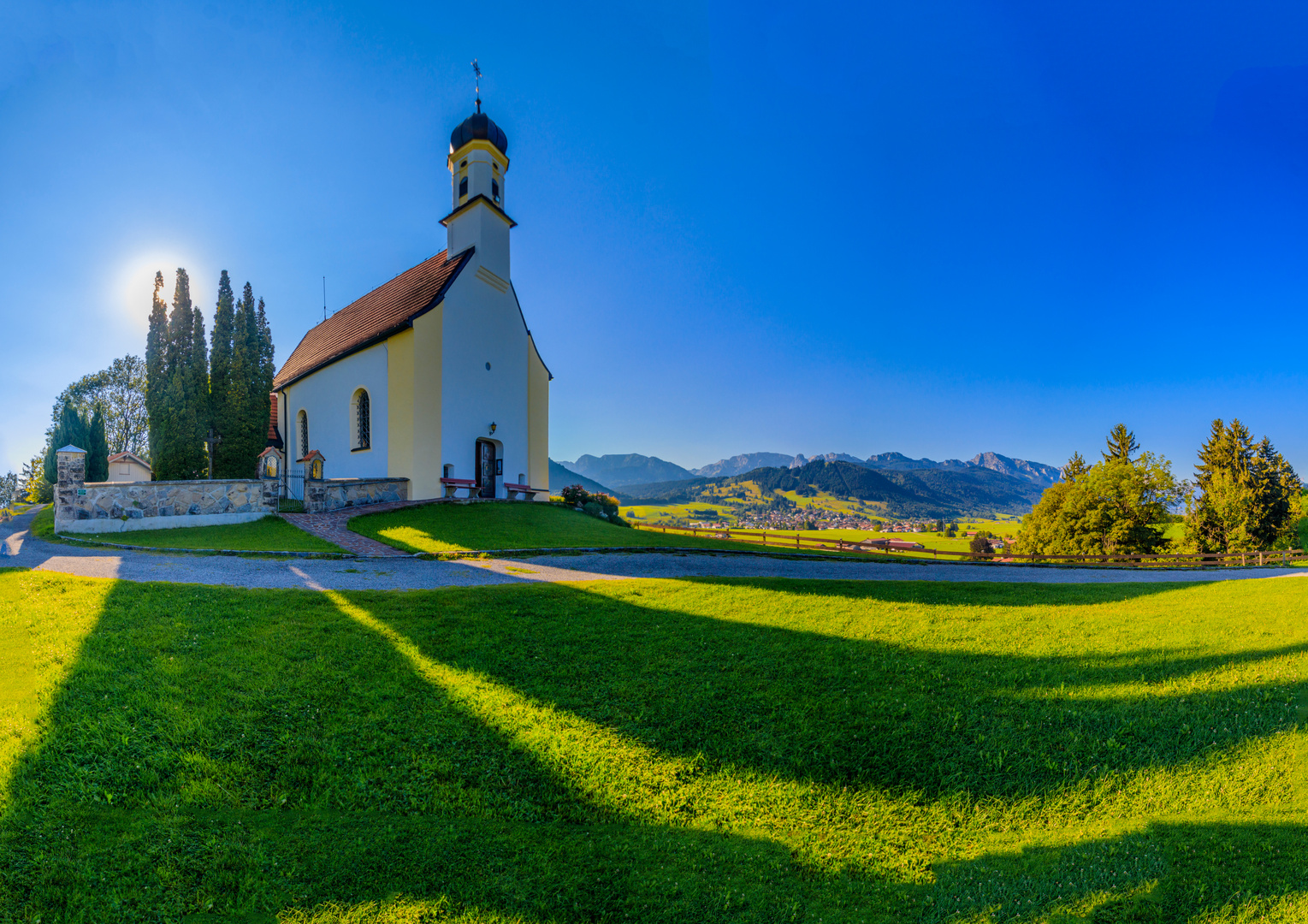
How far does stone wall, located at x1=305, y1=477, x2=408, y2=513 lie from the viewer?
1711cm

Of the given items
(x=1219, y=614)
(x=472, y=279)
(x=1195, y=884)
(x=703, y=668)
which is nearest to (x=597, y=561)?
(x=703, y=668)

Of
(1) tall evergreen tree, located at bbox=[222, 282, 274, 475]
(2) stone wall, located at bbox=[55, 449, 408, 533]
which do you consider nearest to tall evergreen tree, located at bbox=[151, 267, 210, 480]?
(1) tall evergreen tree, located at bbox=[222, 282, 274, 475]

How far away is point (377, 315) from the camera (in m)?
24.8

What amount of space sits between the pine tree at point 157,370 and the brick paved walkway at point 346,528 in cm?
1712

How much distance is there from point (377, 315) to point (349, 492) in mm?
10765

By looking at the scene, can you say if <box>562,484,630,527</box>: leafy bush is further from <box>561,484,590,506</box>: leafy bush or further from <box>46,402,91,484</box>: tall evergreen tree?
<box>46,402,91,484</box>: tall evergreen tree

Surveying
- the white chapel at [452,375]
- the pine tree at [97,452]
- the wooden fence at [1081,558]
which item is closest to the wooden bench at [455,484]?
the white chapel at [452,375]

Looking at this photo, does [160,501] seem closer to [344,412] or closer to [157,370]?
[344,412]

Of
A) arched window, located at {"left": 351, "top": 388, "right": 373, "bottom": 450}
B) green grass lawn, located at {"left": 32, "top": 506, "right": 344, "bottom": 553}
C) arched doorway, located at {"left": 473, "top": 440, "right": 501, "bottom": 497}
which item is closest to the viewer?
green grass lawn, located at {"left": 32, "top": 506, "right": 344, "bottom": 553}

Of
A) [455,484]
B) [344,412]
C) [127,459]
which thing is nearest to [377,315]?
[344,412]

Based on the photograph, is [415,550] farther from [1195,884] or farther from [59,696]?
[1195,884]

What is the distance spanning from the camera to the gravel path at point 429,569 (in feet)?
28.6

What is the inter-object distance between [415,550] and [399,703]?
27.7 ft

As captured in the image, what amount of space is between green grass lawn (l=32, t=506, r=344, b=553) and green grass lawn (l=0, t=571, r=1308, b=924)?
17.7ft
